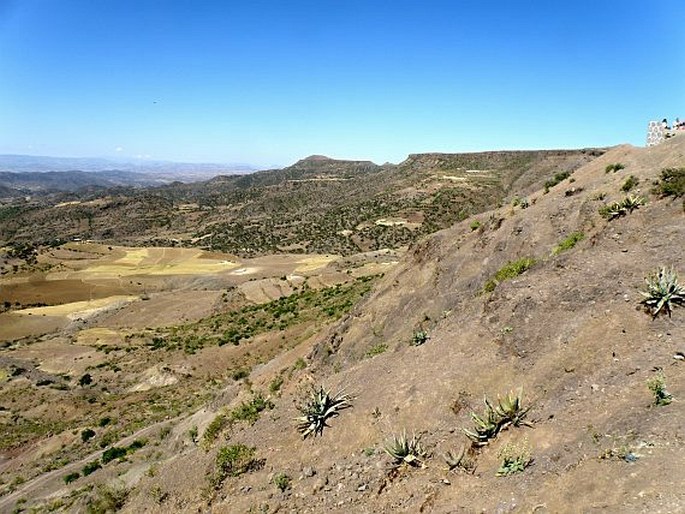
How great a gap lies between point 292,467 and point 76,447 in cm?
2032

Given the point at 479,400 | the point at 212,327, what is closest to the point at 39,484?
the point at 479,400

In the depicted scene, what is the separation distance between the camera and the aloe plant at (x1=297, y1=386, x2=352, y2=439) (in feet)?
39.3

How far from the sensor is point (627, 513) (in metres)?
5.68

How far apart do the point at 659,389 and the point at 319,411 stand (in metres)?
7.31

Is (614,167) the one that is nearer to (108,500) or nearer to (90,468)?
(108,500)

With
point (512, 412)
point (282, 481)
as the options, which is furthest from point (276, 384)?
point (512, 412)

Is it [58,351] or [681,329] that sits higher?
[681,329]

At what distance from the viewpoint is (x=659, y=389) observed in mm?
7652

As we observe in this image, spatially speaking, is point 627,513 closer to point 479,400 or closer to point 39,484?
point 479,400

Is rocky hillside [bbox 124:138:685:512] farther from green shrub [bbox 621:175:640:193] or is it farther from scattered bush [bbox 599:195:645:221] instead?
scattered bush [bbox 599:195:645:221]

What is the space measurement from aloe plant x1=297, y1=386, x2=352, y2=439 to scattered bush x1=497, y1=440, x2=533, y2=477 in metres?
4.82

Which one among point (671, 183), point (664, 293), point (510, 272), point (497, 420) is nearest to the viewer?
point (497, 420)

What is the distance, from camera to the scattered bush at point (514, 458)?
769 cm

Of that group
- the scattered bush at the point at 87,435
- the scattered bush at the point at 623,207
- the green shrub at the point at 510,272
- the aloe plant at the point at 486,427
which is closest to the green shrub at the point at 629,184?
the scattered bush at the point at 623,207
